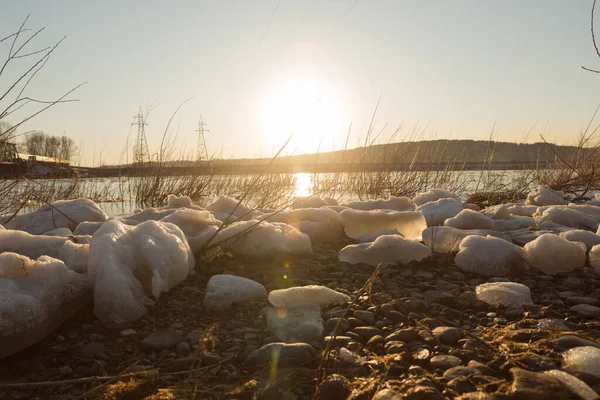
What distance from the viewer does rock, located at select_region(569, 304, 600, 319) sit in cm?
160

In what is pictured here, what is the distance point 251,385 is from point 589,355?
904mm

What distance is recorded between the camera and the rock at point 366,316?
161 centimetres

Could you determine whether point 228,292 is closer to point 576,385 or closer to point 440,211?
point 576,385

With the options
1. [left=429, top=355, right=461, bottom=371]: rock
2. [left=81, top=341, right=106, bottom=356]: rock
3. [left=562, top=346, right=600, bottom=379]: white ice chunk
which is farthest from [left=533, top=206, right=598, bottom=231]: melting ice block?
[left=81, top=341, right=106, bottom=356]: rock

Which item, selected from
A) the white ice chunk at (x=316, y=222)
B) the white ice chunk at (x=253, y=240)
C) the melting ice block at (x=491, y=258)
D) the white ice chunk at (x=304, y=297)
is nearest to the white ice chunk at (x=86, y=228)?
the white ice chunk at (x=253, y=240)

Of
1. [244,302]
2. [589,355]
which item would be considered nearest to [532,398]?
[589,355]

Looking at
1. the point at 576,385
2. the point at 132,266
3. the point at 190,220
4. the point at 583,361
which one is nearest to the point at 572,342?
the point at 583,361

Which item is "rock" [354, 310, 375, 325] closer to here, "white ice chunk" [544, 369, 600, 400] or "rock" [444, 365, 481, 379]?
"rock" [444, 365, 481, 379]

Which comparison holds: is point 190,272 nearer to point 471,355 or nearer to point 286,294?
point 286,294

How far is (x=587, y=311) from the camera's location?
1622mm

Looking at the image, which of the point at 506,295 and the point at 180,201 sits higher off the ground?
the point at 180,201

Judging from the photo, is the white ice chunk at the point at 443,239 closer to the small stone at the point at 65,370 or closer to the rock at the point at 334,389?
the rock at the point at 334,389

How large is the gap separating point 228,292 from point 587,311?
1413mm

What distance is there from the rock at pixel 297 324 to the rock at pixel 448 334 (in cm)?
39
